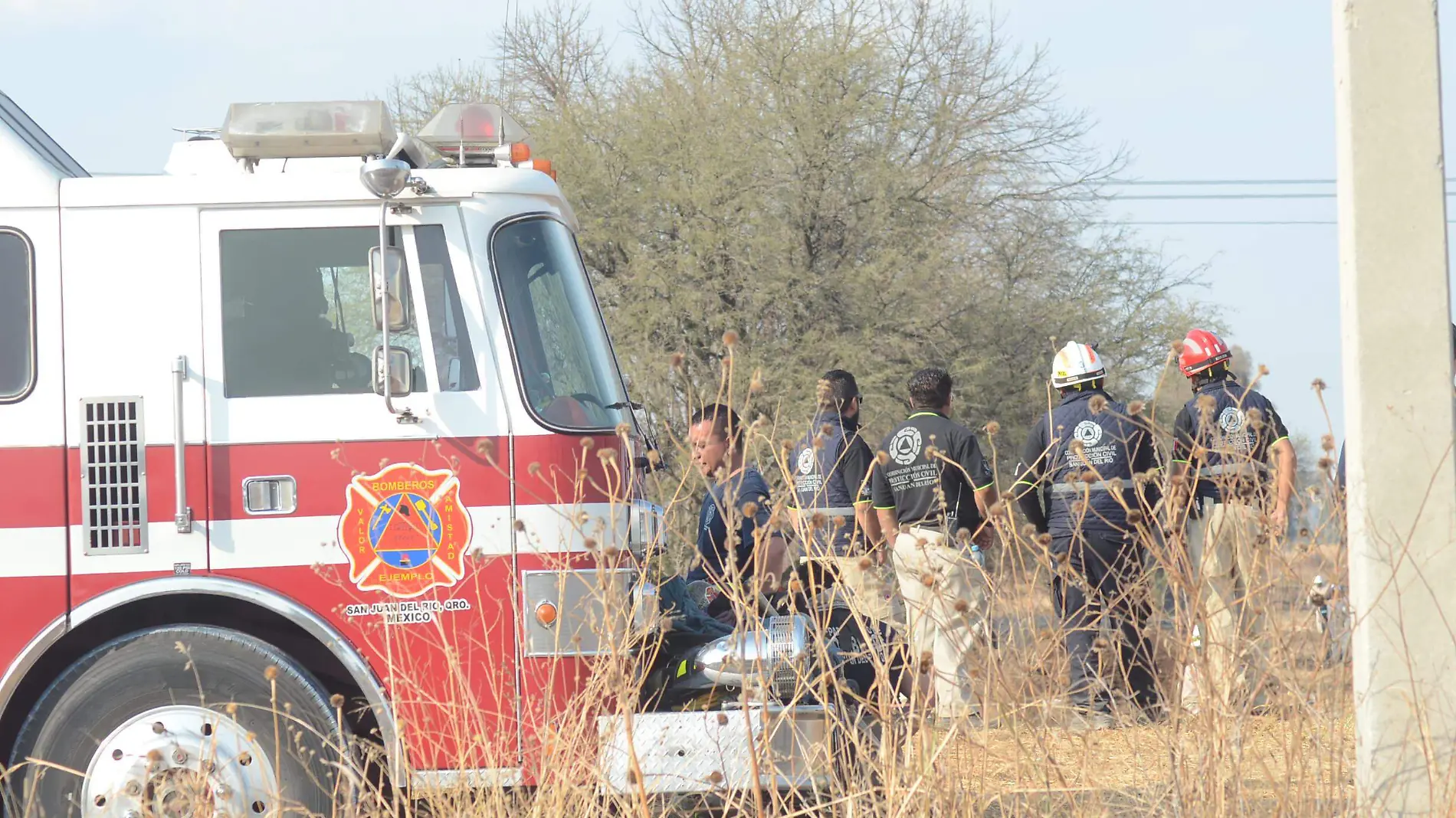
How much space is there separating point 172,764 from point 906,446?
375 centimetres

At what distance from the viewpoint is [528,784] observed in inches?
179

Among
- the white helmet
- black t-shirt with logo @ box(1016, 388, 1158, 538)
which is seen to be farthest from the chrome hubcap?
the white helmet

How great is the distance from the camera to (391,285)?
450cm

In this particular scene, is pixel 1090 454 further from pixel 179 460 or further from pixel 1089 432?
pixel 179 460

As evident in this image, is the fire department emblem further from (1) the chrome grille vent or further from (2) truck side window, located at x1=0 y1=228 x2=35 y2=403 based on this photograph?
(2) truck side window, located at x1=0 y1=228 x2=35 y2=403

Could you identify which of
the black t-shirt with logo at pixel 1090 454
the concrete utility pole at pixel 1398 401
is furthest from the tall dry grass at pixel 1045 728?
the black t-shirt with logo at pixel 1090 454

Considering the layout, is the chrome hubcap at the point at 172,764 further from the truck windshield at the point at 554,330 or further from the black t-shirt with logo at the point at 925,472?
the black t-shirt with logo at the point at 925,472

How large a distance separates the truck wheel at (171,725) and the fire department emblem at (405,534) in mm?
→ 431

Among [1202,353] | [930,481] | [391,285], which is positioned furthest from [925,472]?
[391,285]

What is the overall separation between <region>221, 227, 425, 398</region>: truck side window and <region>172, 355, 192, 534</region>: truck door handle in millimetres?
150

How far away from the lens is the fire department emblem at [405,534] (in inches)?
182

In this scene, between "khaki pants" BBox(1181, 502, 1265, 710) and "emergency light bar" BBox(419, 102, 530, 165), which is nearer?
"khaki pants" BBox(1181, 502, 1265, 710)

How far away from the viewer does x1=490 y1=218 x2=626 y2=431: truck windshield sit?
4.80m

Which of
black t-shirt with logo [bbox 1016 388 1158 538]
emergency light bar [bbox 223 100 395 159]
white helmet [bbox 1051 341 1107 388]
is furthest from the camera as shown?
white helmet [bbox 1051 341 1107 388]
